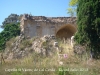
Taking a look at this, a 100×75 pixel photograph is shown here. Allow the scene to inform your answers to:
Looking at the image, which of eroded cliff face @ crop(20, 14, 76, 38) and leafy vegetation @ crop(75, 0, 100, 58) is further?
eroded cliff face @ crop(20, 14, 76, 38)

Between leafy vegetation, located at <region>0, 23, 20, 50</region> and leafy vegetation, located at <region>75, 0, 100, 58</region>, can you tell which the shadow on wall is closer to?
leafy vegetation, located at <region>0, 23, 20, 50</region>

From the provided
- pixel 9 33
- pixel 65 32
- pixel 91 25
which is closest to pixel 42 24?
pixel 9 33

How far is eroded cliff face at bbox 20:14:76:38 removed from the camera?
19000 mm

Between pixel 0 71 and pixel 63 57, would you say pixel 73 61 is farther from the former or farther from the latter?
pixel 0 71

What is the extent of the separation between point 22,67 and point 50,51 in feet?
18.0

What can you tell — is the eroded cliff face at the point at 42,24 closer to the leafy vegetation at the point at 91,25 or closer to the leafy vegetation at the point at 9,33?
the leafy vegetation at the point at 9,33

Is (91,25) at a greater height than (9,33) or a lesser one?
lesser

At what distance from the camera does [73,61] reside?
31.2 feet

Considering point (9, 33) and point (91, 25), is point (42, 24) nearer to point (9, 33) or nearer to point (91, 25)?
point (9, 33)

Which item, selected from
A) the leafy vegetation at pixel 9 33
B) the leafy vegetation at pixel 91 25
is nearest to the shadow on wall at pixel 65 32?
the leafy vegetation at pixel 9 33

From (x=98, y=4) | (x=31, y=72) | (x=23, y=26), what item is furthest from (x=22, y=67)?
(x=23, y=26)

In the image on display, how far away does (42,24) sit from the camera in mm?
19734

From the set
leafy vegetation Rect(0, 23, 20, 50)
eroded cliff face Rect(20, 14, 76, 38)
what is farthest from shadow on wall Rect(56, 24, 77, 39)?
leafy vegetation Rect(0, 23, 20, 50)

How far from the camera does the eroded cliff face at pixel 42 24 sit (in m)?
19.0
